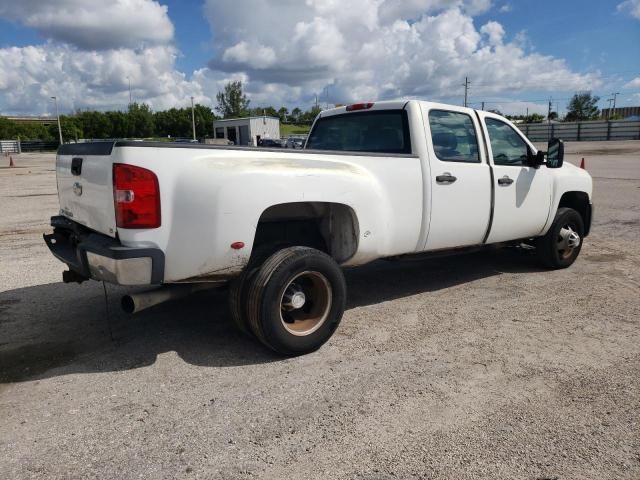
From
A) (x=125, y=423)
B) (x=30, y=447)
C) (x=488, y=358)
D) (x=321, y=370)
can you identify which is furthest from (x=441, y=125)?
(x=30, y=447)

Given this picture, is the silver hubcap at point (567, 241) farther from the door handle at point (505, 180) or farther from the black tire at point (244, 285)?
the black tire at point (244, 285)

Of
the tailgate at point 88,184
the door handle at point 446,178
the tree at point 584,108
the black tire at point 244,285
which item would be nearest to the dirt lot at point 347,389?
the black tire at point 244,285

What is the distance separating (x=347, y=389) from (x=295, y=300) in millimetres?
821

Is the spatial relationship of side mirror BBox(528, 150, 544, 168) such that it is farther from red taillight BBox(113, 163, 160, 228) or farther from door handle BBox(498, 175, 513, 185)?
red taillight BBox(113, 163, 160, 228)

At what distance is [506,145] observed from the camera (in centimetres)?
559

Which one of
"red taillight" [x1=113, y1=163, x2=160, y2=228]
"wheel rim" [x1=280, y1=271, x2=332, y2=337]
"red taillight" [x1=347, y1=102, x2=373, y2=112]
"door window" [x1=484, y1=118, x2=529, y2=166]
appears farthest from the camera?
"door window" [x1=484, y1=118, x2=529, y2=166]

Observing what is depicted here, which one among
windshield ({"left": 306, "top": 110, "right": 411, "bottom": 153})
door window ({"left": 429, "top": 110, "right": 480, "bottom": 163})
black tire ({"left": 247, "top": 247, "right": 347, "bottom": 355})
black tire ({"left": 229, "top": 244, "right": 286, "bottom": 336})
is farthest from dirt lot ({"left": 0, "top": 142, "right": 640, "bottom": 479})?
windshield ({"left": 306, "top": 110, "right": 411, "bottom": 153})

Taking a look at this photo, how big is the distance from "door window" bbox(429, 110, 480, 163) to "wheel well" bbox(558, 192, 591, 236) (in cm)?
207

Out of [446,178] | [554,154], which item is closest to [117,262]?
[446,178]

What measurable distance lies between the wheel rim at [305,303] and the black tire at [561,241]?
3.40 metres

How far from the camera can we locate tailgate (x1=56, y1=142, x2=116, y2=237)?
338 cm

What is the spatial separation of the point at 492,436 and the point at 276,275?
1.72 metres

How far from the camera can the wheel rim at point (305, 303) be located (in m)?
3.94

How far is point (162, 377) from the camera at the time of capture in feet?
11.9
